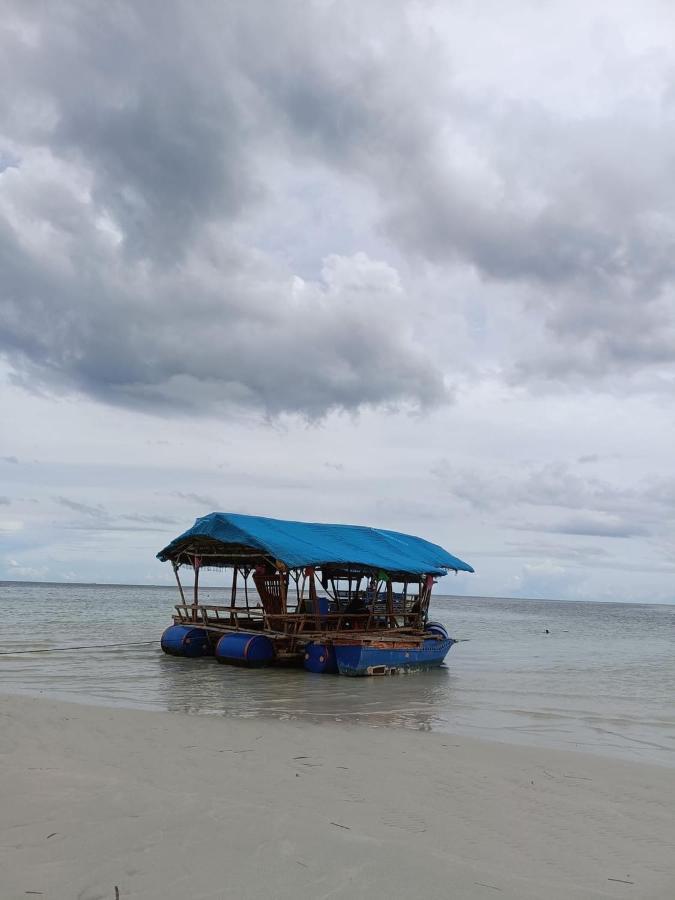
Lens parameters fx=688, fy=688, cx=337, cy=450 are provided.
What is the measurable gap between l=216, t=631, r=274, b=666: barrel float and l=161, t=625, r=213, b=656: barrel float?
2302 millimetres

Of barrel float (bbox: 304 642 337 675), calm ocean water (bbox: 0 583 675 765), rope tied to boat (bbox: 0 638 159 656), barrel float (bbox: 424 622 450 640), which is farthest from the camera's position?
barrel float (bbox: 424 622 450 640)

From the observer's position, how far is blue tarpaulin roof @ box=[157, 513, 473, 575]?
59.5ft

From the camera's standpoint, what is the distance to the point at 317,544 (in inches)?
773

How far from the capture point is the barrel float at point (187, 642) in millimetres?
21047

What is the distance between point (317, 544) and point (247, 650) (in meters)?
3.46

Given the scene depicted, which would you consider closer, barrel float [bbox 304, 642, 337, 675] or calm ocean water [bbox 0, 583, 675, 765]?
calm ocean water [bbox 0, 583, 675, 765]

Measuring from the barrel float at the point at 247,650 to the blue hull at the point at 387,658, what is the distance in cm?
205

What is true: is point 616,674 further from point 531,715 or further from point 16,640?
point 16,640

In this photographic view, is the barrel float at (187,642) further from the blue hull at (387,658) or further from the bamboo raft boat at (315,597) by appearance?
the blue hull at (387,658)

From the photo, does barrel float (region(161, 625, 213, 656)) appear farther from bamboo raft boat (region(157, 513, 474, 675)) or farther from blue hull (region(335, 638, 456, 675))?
blue hull (region(335, 638, 456, 675))

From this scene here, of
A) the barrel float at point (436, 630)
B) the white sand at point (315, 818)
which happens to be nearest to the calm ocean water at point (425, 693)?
the barrel float at point (436, 630)

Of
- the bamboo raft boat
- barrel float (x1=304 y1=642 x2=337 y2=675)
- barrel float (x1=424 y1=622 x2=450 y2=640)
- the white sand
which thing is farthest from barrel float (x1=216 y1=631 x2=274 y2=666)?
the white sand

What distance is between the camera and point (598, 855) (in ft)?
17.5

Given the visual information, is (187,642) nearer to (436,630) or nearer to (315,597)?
(315,597)
